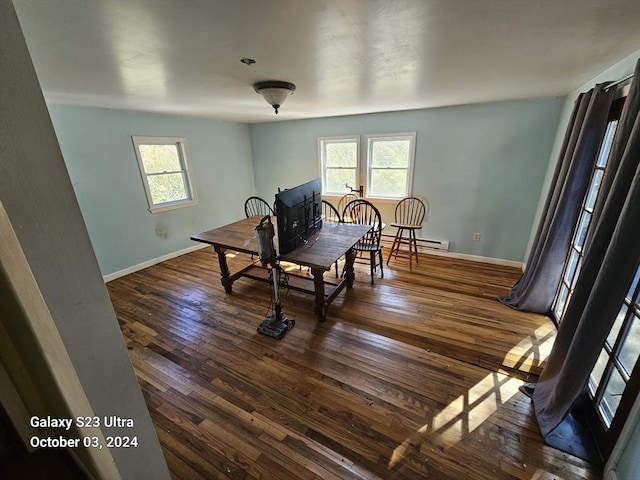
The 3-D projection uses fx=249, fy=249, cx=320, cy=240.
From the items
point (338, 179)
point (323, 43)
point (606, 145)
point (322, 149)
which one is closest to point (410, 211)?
point (338, 179)

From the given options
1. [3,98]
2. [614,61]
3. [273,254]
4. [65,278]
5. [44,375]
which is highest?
[614,61]

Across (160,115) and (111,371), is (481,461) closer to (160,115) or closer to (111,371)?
(111,371)

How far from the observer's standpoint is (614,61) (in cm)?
168

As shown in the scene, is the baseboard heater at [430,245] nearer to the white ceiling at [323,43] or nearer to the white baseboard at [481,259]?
the white baseboard at [481,259]

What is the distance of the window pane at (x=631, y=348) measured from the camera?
1283 mm

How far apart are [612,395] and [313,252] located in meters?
2.08

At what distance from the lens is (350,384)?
1.82m

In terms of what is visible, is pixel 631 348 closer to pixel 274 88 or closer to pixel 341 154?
pixel 274 88

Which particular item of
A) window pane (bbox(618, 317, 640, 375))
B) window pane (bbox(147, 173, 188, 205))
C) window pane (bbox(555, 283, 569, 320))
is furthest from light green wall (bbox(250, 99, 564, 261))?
window pane (bbox(147, 173, 188, 205))

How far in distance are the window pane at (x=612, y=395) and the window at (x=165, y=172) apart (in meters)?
4.96

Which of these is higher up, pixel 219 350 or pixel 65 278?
pixel 65 278

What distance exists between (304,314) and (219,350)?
868 millimetres

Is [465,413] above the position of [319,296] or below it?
below

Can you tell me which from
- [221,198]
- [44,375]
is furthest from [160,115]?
[44,375]
